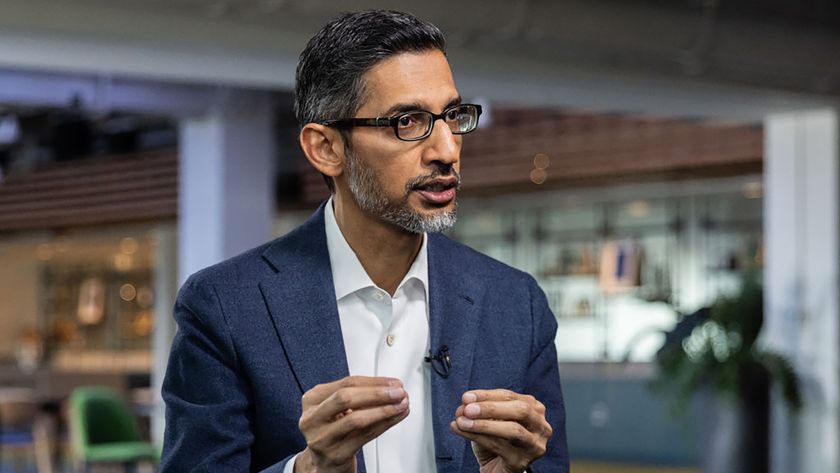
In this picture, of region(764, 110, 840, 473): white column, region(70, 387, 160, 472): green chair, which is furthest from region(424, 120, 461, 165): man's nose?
region(70, 387, 160, 472): green chair

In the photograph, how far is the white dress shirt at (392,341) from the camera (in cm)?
176

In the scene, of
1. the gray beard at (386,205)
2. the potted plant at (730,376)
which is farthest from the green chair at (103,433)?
the gray beard at (386,205)

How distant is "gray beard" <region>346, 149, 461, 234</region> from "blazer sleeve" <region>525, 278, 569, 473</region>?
0.82ft

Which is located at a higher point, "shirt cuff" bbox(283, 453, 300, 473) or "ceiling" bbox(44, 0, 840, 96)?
"ceiling" bbox(44, 0, 840, 96)

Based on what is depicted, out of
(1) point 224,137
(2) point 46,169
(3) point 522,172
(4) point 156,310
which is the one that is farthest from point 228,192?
(4) point 156,310

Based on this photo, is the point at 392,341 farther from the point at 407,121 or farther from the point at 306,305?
the point at 407,121

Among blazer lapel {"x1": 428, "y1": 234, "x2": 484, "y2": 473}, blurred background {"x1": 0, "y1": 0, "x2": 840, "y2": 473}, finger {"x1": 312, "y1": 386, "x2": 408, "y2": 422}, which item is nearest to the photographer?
finger {"x1": 312, "y1": 386, "x2": 408, "y2": 422}

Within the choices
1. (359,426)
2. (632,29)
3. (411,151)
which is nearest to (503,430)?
(359,426)

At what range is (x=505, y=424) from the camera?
1533 mm

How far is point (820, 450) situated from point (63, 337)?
16.4 meters

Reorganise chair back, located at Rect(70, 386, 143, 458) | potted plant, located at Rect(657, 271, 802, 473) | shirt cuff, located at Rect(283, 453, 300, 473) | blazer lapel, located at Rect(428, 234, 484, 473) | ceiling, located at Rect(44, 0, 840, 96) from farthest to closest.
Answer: chair back, located at Rect(70, 386, 143, 458) < potted plant, located at Rect(657, 271, 802, 473) < ceiling, located at Rect(44, 0, 840, 96) < blazer lapel, located at Rect(428, 234, 484, 473) < shirt cuff, located at Rect(283, 453, 300, 473)

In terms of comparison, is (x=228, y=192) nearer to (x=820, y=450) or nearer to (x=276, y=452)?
(x=820, y=450)

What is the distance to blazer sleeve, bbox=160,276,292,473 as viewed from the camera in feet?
5.54

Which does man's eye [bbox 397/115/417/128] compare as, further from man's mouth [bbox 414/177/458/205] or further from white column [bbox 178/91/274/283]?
white column [bbox 178/91/274/283]
